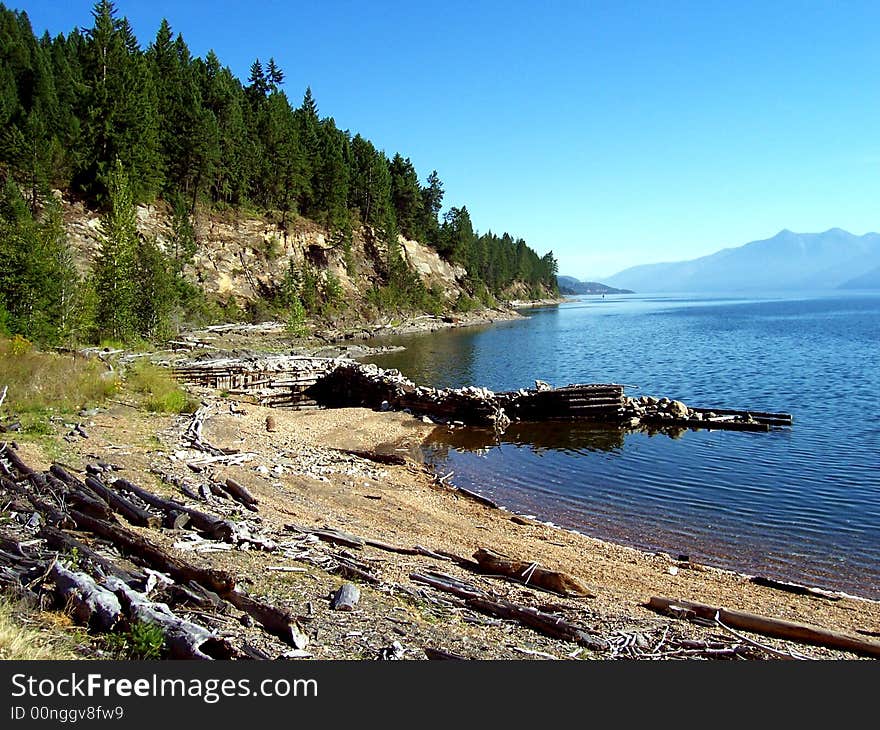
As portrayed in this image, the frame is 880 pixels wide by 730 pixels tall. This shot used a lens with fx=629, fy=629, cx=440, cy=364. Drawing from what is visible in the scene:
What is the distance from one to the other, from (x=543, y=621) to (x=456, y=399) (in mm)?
24445

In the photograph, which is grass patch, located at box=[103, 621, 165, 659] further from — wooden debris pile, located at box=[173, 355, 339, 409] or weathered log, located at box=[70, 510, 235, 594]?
wooden debris pile, located at box=[173, 355, 339, 409]

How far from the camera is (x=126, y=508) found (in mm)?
11680

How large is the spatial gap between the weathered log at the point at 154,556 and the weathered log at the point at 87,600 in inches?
44.8

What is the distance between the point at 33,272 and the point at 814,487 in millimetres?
36022

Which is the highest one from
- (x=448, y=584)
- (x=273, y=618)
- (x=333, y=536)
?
(x=273, y=618)

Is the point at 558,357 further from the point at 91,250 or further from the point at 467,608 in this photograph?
the point at 467,608

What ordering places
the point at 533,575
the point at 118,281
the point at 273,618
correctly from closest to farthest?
the point at 273,618 < the point at 533,575 < the point at 118,281

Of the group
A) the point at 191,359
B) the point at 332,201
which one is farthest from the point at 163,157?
the point at 191,359

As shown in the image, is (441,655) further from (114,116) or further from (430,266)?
(430,266)

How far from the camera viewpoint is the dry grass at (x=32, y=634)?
5973 mm

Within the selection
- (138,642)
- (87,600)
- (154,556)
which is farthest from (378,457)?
(138,642)

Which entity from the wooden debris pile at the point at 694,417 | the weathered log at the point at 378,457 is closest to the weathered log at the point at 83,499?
the weathered log at the point at 378,457

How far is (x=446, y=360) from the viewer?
58.0 m

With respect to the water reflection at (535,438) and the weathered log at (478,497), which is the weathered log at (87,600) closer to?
the weathered log at (478,497)
